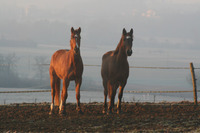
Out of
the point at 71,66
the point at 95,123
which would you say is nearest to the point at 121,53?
the point at 71,66

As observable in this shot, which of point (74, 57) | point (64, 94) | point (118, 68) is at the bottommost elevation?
point (64, 94)

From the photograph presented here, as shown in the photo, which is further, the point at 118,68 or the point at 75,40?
the point at 118,68

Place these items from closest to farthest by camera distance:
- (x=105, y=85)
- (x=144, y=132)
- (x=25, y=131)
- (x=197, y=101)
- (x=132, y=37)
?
(x=144, y=132), (x=25, y=131), (x=132, y=37), (x=105, y=85), (x=197, y=101)

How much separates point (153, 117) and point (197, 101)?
5.27 m

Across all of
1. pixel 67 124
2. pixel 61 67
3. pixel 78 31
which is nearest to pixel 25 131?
pixel 67 124

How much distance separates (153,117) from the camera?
27.6ft

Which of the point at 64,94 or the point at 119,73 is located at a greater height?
the point at 119,73

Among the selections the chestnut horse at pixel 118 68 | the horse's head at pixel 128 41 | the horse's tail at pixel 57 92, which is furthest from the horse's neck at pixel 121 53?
the horse's tail at pixel 57 92

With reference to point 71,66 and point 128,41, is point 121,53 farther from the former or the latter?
point 71,66

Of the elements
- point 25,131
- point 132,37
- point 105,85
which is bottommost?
point 25,131

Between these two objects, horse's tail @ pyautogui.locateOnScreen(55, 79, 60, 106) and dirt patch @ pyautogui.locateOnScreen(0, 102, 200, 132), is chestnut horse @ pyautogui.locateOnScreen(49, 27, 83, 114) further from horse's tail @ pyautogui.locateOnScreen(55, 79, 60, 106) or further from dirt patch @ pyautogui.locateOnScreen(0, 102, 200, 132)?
dirt patch @ pyautogui.locateOnScreen(0, 102, 200, 132)


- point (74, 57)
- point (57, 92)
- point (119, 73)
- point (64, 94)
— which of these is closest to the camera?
point (74, 57)

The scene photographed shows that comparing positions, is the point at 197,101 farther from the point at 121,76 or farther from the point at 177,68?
the point at 121,76

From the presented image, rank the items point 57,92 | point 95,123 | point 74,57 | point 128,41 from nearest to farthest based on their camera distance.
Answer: point 95,123
point 128,41
point 74,57
point 57,92
